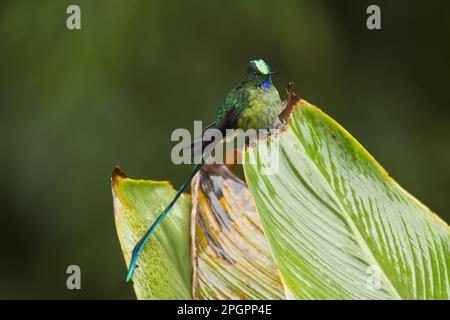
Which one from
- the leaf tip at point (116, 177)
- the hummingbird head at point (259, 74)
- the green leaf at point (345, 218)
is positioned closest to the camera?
the green leaf at point (345, 218)

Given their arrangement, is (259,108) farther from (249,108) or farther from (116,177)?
(116,177)

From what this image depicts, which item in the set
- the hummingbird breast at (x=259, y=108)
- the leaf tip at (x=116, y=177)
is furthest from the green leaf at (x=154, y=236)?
the hummingbird breast at (x=259, y=108)

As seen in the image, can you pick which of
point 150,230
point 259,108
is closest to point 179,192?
point 150,230

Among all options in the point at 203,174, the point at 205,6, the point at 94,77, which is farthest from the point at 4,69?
the point at 203,174

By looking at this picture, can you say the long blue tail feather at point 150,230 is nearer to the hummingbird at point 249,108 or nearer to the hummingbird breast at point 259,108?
the hummingbird at point 249,108

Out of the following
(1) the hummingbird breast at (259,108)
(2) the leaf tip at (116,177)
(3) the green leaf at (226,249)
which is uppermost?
(1) the hummingbird breast at (259,108)

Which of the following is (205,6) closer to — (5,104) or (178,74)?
(178,74)

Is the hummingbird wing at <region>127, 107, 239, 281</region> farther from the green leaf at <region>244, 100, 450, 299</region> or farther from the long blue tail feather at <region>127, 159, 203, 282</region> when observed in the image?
the green leaf at <region>244, 100, 450, 299</region>
